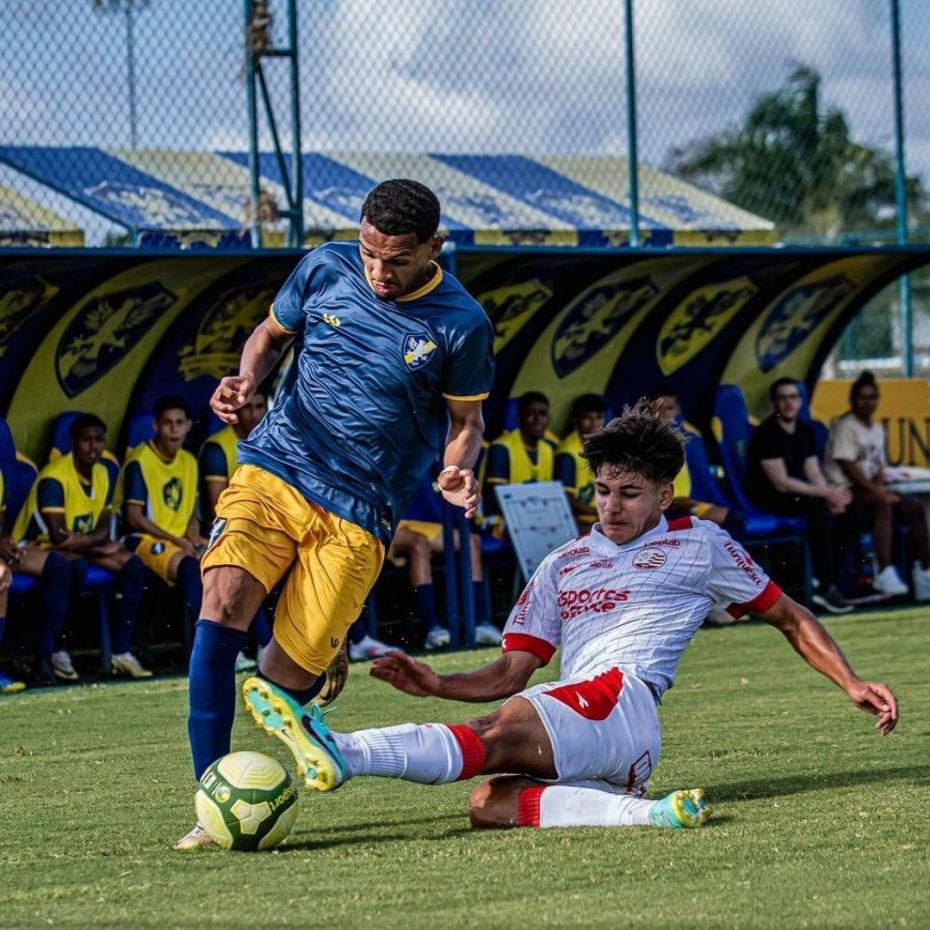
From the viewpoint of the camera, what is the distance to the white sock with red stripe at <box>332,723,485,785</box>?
4703 millimetres

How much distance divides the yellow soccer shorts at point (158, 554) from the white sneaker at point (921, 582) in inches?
223

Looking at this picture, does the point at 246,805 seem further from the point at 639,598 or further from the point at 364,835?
the point at 639,598

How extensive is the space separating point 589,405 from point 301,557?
291 inches

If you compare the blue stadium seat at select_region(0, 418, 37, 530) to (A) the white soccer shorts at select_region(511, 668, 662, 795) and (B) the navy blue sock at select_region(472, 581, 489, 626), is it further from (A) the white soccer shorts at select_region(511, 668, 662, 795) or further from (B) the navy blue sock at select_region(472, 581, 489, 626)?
(A) the white soccer shorts at select_region(511, 668, 662, 795)

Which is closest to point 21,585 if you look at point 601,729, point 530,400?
point 530,400

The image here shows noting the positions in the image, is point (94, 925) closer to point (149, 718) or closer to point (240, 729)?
point (240, 729)

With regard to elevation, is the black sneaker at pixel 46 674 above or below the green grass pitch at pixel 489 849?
below

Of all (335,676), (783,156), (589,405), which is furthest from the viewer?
(783,156)

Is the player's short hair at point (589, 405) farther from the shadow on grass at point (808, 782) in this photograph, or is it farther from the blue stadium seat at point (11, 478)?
the shadow on grass at point (808, 782)

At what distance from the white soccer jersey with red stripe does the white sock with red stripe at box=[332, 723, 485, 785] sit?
2.08 ft

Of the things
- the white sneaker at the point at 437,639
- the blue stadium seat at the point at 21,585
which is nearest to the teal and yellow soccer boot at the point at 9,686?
the blue stadium seat at the point at 21,585

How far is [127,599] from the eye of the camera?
34.1 feet

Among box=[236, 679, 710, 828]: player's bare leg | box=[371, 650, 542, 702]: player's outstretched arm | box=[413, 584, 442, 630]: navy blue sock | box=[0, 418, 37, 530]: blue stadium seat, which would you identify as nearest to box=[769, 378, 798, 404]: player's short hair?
box=[413, 584, 442, 630]: navy blue sock

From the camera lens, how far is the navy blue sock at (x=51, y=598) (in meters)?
10.0
